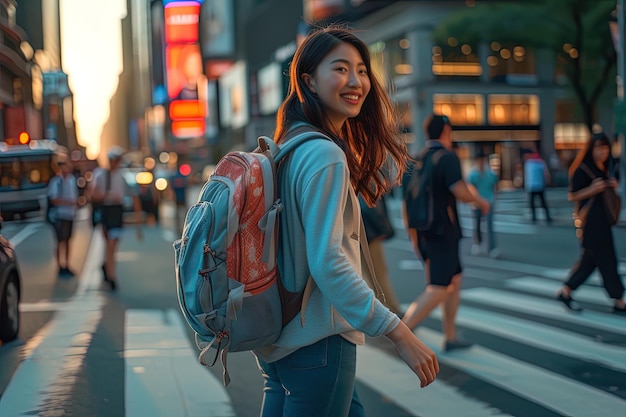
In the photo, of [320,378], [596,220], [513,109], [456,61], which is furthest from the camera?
[513,109]

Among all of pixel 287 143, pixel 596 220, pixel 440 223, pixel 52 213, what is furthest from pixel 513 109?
pixel 287 143

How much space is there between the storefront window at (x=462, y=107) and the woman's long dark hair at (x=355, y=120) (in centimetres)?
3944

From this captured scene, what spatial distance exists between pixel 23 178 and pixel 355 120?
9879mm

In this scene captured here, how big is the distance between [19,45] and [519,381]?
11741 millimetres

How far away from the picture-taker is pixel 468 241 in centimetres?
1745

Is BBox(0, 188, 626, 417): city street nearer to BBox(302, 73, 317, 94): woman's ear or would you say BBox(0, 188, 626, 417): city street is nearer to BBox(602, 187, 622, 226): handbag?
Answer: BBox(602, 187, 622, 226): handbag

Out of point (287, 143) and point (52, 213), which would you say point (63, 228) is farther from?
point (287, 143)

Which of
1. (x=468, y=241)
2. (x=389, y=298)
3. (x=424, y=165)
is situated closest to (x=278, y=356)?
(x=424, y=165)

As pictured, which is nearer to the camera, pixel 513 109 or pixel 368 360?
pixel 368 360

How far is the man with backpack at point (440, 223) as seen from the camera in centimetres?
632

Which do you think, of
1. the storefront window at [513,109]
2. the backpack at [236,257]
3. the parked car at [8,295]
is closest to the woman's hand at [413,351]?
the backpack at [236,257]

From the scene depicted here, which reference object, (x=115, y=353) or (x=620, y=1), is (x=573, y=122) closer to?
(x=620, y=1)

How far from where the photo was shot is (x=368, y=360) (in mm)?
6363

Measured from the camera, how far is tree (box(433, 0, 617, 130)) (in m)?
24.4
